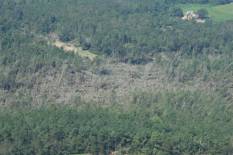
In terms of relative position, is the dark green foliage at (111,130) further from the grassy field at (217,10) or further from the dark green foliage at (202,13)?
Result: the grassy field at (217,10)

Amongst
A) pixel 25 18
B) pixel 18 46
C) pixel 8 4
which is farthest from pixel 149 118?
pixel 8 4

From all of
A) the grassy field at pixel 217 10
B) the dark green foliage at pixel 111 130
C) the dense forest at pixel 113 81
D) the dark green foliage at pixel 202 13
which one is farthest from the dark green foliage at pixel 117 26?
the dark green foliage at pixel 111 130

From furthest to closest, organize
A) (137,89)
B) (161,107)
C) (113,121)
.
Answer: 1. (137,89)
2. (161,107)
3. (113,121)

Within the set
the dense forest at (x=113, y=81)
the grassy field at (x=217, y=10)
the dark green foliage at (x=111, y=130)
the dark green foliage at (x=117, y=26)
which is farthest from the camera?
the grassy field at (x=217, y=10)

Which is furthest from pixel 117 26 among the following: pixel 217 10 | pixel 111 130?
pixel 111 130

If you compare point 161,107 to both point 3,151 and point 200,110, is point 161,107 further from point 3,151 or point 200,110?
point 3,151

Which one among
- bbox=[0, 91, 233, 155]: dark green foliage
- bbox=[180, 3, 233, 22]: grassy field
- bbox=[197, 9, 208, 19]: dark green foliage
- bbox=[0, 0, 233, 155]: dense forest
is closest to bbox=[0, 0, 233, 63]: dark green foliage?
bbox=[197, 9, 208, 19]: dark green foliage
